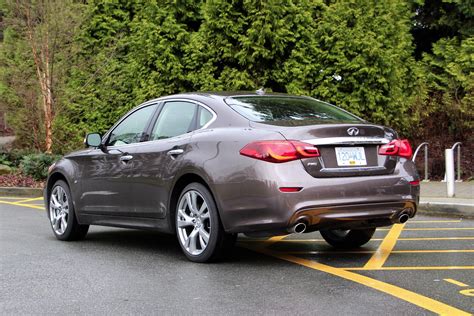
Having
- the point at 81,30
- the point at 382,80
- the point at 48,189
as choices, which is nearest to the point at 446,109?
the point at 382,80

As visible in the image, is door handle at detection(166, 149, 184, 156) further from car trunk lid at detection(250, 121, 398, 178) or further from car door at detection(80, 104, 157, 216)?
car trunk lid at detection(250, 121, 398, 178)

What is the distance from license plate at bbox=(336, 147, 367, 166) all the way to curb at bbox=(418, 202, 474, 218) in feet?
14.3

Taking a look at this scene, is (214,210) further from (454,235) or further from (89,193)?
(454,235)

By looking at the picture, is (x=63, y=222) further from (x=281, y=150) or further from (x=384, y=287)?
(x=384, y=287)

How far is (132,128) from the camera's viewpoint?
313 inches

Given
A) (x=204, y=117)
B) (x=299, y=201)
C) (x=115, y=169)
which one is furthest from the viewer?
(x=115, y=169)

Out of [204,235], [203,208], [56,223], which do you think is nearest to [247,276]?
[204,235]

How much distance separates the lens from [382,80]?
15.1m

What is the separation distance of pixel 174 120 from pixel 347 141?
1842 mm

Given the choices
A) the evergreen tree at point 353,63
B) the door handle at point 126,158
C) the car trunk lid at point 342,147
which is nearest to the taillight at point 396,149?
the car trunk lid at point 342,147

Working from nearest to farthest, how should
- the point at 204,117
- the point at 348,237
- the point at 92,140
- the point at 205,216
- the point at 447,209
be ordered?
the point at 205,216, the point at 204,117, the point at 348,237, the point at 92,140, the point at 447,209

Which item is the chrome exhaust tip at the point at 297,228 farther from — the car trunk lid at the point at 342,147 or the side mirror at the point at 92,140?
the side mirror at the point at 92,140

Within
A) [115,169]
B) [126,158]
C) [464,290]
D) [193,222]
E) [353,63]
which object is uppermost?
[353,63]

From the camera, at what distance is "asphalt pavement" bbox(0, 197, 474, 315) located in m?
5.09
